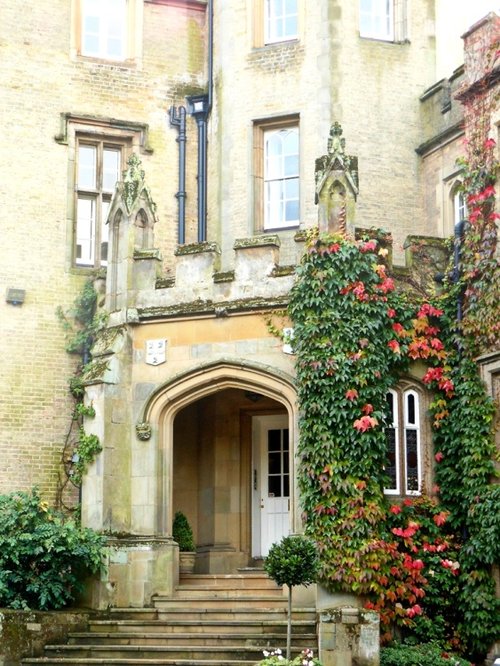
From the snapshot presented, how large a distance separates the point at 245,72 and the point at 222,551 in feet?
25.7

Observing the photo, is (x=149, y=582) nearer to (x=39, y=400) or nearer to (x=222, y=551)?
(x=222, y=551)

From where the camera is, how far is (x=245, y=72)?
21672mm

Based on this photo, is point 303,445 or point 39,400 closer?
point 303,445

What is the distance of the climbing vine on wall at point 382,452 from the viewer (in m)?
17.0

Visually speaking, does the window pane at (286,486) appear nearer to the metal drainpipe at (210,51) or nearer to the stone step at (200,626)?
the stone step at (200,626)

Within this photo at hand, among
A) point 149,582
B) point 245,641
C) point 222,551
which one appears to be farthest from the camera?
point 222,551

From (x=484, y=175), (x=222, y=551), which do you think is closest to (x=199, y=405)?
(x=222, y=551)

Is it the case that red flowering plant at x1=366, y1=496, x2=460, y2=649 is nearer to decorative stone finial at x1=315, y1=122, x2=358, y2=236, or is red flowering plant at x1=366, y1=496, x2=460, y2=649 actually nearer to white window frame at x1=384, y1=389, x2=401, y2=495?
white window frame at x1=384, y1=389, x2=401, y2=495

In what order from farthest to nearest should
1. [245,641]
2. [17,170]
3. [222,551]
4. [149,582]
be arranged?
[17,170] < [222,551] < [149,582] < [245,641]

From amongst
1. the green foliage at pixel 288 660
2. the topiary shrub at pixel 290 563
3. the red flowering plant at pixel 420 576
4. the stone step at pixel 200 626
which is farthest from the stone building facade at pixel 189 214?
the green foliage at pixel 288 660

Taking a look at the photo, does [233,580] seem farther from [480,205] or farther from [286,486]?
[480,205]

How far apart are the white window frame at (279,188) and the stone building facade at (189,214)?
0.03 metres

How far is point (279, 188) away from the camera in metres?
21.3

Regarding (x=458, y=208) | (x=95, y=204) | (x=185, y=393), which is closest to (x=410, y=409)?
(x=185, y=393)
